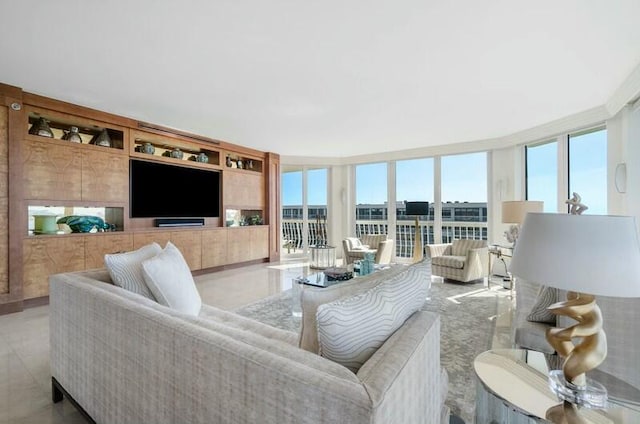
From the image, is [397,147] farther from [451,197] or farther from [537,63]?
[537,63]

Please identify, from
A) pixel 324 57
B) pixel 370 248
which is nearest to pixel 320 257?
pixel 370 248

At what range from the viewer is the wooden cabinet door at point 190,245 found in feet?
16.3

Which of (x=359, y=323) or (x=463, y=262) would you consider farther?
(x=463, y=262)

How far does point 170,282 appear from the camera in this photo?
1617 millimetres

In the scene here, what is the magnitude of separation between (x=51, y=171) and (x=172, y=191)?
5.31 ft

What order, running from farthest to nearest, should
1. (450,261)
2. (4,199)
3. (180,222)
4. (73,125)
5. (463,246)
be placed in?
1. (180,222)
2. (463,246)
3. (450,261)
4. (73,125)
5. (4,199)

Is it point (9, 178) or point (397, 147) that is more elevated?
point (397, 147)

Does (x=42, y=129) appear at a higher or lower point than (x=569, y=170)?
higher

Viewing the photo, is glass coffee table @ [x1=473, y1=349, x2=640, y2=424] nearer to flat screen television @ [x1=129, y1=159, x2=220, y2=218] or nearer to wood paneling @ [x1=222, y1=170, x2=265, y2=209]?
flat screen television @ [x1=129, y1=159, x2=220, y2=218]

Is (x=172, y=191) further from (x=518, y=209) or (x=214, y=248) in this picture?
(x=518, y=209)

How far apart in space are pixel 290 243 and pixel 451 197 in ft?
13.0

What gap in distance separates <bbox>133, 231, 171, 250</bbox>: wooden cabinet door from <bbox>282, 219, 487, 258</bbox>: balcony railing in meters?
3.01

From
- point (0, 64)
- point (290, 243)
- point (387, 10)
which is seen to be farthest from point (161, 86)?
point (290, 243)

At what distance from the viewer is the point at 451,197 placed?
6.27 meters
